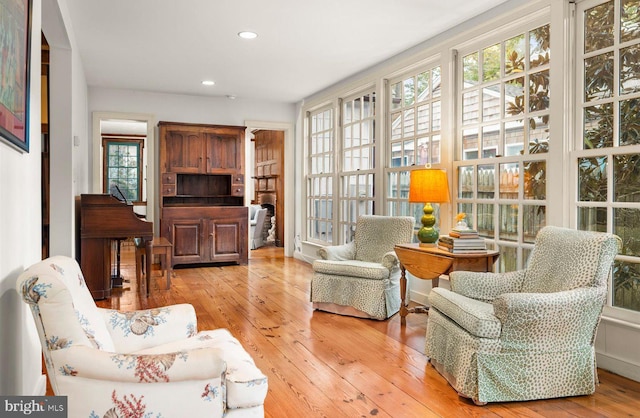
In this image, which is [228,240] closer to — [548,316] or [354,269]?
[354,269]

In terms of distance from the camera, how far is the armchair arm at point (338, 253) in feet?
14.6

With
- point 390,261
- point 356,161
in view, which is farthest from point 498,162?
point 356,161

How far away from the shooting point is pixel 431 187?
12.3 ft

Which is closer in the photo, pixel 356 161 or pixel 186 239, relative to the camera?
pixel 356 161

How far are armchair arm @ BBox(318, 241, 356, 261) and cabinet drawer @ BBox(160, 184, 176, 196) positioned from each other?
10.6 feet

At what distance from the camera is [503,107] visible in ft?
12.3

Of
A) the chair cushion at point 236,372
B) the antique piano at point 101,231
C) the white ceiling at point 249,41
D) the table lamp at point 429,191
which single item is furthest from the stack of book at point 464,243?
the antique piano at point 101,231

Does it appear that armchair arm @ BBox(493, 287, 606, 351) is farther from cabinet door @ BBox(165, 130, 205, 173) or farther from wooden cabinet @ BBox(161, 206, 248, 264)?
cabinet door @ BBox(165, 130, 205, 173)

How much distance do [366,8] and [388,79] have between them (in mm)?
1460

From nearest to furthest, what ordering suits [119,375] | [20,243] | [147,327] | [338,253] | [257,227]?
[119,375]
[20,243]
[147,327]
[338,253]
[257,227]

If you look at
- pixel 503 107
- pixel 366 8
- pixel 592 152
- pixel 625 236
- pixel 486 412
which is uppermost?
pixel 366 8

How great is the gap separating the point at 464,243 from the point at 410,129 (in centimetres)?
177

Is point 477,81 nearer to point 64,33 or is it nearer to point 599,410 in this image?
point 599,410

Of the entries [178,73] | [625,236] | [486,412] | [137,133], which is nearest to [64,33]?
[178,73]
